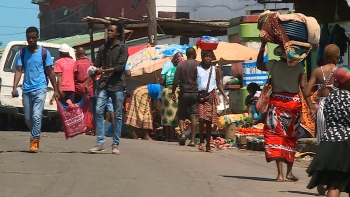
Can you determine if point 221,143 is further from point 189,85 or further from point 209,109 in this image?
point 209,109

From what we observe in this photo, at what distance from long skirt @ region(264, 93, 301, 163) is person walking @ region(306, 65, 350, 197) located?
2435mm

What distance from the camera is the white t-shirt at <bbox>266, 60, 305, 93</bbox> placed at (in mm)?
10031

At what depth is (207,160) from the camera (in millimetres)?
12656

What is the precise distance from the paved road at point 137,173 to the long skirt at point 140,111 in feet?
11.5

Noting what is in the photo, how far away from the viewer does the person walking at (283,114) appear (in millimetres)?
9953

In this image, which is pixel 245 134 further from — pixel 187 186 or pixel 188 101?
pixel 187 186

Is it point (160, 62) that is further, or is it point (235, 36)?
point (235, 36)

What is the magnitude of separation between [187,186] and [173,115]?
7974mm

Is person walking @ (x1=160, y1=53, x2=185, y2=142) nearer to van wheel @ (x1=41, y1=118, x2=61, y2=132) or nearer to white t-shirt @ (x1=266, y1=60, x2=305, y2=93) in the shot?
van wheel @ (x1=41, y1=118, x2=61, y2=132)

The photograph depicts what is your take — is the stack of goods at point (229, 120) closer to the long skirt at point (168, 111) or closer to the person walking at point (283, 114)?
the long skirt at point (168, 111)

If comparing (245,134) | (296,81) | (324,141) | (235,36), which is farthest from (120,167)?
(235,36)

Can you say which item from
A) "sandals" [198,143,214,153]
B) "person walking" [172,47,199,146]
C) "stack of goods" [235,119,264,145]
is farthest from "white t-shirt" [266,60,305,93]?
"stack of goods" [235,119,264,145]

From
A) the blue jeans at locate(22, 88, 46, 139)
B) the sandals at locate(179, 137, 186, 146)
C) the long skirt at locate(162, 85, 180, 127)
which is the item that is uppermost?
the blue jeans at locate(22, 88, 46, 139)

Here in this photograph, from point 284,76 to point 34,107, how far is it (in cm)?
420
